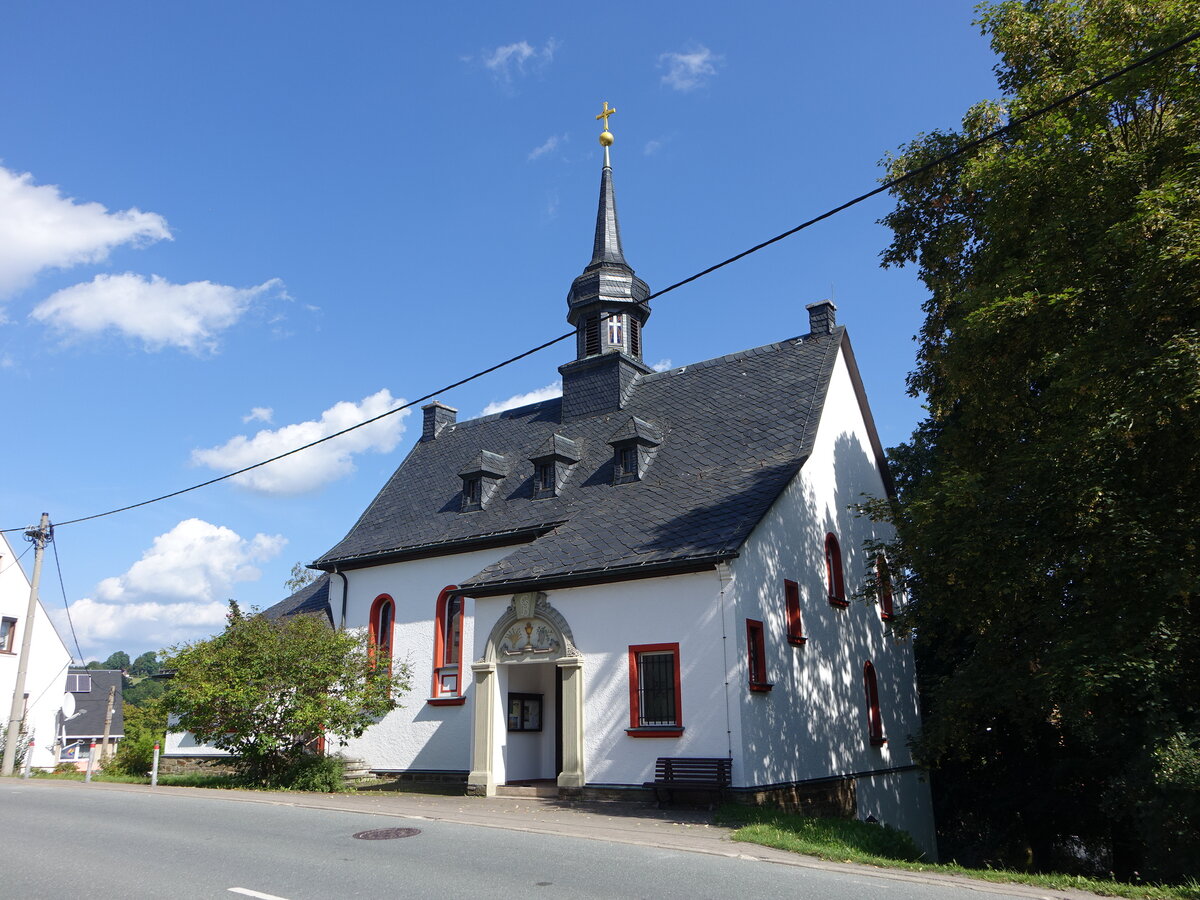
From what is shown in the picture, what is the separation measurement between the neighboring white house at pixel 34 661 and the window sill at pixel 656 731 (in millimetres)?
29199

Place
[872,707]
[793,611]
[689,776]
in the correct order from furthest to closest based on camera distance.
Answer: [872,707] → [793,611] → [689,776]

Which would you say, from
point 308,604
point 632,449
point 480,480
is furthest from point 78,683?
point 632,449

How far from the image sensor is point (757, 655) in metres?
15.6

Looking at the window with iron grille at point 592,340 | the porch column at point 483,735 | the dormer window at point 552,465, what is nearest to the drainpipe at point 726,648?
the porch column at point 483,735

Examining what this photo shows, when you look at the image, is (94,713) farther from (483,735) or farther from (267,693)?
(483,735)

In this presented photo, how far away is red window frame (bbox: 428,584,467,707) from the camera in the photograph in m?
20.2

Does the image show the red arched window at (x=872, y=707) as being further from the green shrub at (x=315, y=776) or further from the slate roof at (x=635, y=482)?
the green shrub at (x=315, y=776)

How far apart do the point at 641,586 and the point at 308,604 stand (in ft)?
41.1

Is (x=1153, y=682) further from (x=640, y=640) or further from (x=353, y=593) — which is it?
(x=353, y=593)

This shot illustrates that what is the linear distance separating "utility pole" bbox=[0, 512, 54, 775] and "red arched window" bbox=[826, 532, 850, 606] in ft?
65.7

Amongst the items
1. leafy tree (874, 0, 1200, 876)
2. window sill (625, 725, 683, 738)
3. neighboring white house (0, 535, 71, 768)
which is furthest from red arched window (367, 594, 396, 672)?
neighboring white house (0, 535, 71, 768)

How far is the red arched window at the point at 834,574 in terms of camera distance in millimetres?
19062

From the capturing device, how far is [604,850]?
9656 millimetres

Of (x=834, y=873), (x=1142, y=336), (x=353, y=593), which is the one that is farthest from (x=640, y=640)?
(x=353, y=593)
